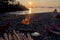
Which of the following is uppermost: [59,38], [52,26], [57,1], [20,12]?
[57,1]

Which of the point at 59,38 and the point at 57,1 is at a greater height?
the point at 57,1

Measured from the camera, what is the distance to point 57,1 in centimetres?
266

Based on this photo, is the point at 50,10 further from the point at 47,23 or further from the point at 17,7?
the point at 17,7

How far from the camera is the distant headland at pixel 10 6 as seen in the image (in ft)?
8.77

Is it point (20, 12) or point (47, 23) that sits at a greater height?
point (20, 12)

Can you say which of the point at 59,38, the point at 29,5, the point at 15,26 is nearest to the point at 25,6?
the point at 29,5

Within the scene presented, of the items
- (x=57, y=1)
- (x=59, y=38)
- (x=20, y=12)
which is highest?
(x=57, y=1)

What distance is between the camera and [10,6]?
2719mm

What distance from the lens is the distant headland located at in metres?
2.67

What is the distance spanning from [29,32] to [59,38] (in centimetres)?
48

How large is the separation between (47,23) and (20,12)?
467mm

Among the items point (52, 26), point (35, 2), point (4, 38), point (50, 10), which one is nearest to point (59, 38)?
point (52, 26)

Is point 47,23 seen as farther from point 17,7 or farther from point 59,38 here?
point 17,7

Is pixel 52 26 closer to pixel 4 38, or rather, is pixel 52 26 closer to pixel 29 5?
pixel 29 5
